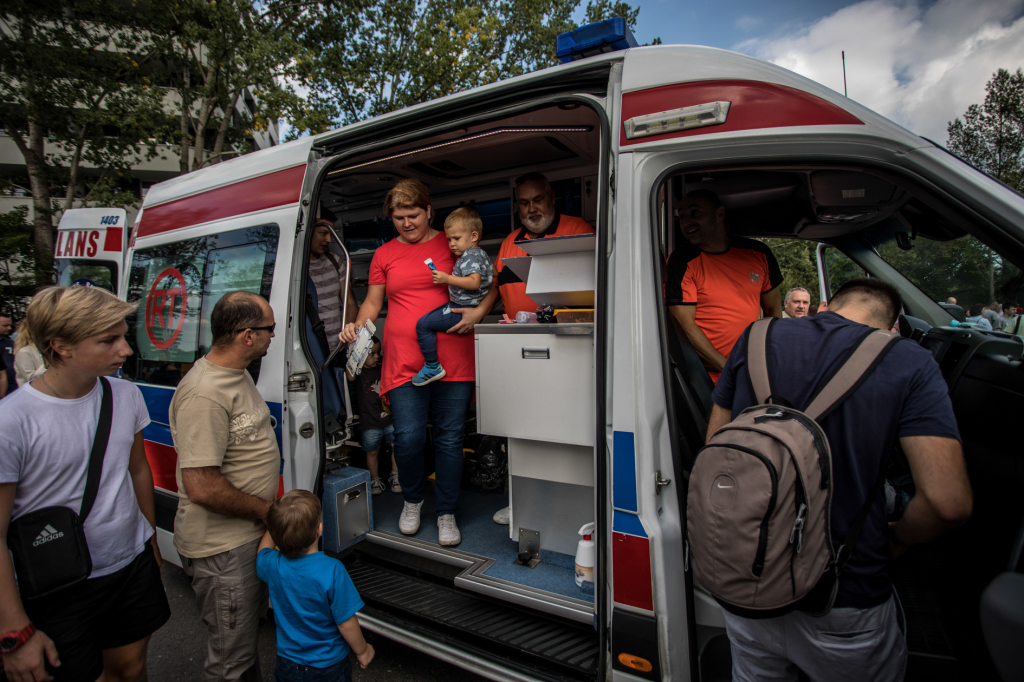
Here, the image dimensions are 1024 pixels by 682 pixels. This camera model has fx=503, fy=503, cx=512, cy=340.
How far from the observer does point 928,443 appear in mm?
1273

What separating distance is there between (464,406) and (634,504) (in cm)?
147

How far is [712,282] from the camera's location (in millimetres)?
2609

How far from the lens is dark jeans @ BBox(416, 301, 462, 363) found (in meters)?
2.87

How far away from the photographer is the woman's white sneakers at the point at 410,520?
2.99m

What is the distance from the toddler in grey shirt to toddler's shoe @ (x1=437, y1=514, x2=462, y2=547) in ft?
2.63

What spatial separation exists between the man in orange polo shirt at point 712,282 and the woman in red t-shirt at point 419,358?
109cm

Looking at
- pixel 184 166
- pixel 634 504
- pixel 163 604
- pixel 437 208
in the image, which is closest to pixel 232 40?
pixel 184 166

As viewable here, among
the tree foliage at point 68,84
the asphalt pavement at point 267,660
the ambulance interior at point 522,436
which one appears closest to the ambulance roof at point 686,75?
the ambulance interior at point 522,436

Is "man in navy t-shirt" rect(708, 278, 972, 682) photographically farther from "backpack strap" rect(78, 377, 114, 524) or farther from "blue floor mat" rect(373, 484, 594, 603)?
"backpack strap" rect(78, 377, 114, 524)

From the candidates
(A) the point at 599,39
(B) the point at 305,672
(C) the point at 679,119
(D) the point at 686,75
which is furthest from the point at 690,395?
(B) the point at 305,672

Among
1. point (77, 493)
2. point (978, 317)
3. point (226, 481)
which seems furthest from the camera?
point (978, 317)

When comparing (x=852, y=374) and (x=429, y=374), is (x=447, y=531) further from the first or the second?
(x=852, y=374)

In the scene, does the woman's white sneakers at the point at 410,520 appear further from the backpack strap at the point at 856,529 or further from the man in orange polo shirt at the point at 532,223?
the backpack strap at the point at 856,529

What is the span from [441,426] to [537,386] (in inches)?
33.6
